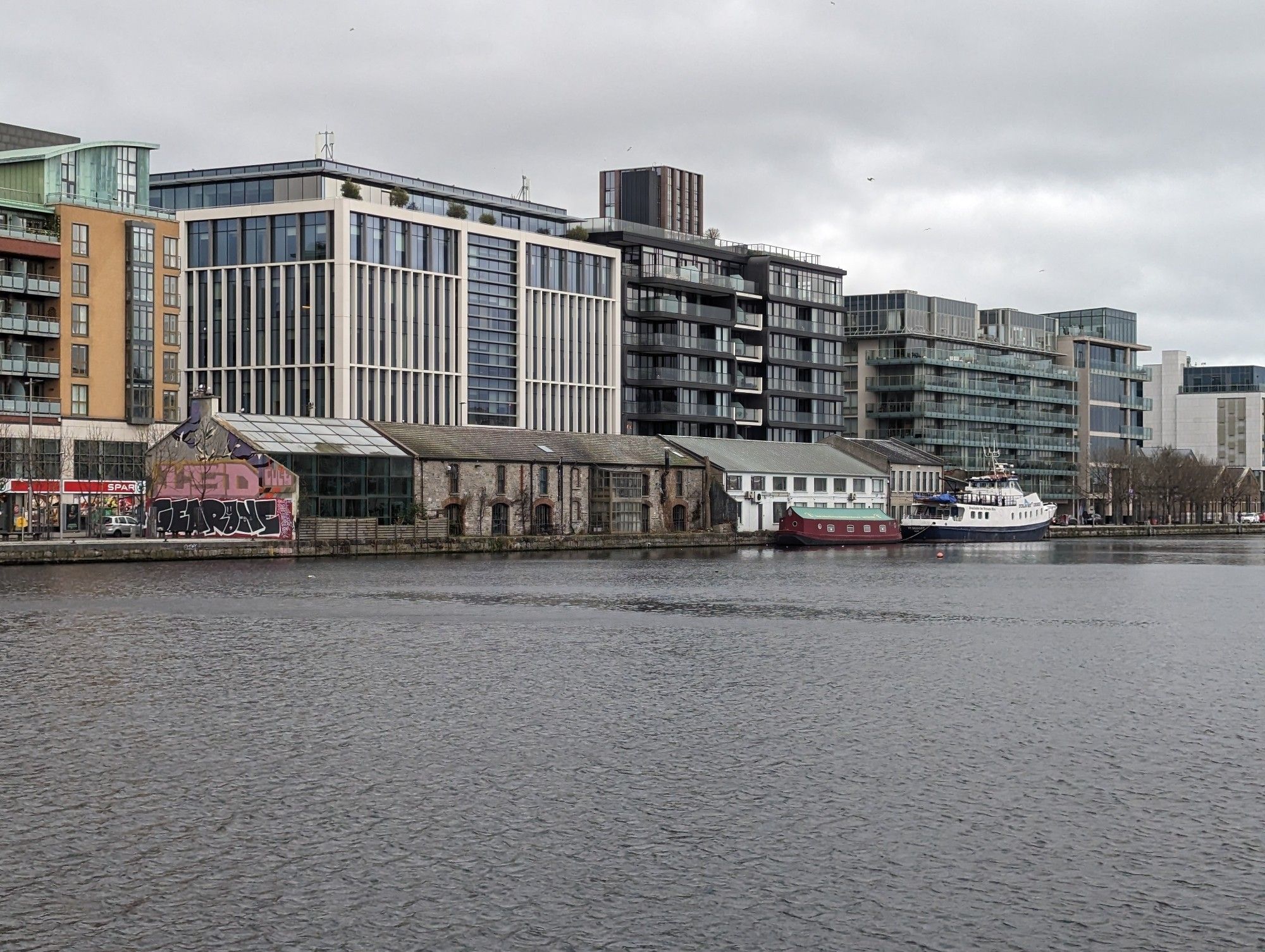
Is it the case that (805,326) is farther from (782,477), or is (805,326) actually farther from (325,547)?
(325,547)

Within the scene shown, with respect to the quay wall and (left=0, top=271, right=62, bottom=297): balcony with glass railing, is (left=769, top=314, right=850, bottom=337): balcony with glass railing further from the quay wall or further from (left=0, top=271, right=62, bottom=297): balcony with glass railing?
(left=0, top=271, right=62, bottom=297): balcony with glass railing

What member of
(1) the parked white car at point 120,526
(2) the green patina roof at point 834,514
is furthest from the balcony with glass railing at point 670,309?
(1) the parked white car at point 120,526

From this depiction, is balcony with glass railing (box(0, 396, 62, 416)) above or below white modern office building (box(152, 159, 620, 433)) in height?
below

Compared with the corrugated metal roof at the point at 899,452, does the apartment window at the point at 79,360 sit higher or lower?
higher

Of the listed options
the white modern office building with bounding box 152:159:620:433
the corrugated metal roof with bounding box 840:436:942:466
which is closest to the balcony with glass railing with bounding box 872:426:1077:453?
the corrugated metal roof with bounding box 840:436:942:466

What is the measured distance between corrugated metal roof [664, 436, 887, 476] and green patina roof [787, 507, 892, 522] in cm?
524

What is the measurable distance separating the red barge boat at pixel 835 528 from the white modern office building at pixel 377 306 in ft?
78.7

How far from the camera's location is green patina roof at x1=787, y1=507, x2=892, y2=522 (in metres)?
131

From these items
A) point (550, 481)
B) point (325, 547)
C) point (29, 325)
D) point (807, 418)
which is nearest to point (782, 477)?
point (807, 418)

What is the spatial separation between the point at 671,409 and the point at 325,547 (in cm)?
5898

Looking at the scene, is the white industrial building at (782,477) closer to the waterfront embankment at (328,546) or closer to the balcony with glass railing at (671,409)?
the balcony with glass railing at (671,409)

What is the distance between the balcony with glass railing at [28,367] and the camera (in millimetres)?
110438

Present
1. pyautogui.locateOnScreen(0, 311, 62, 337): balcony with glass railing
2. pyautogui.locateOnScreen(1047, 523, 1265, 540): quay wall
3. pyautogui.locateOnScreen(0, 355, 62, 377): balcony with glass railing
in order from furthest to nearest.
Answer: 1. pyautogui.locateOnScreen(1047, 523, 1265, 540): quay wall
2. pyautogui.locateOnScreen(0, 311, 62, 337): balcony with glass railing
3. pyautogui.locateOnScreen(0, 355, 62, 377): balcony with glass railing

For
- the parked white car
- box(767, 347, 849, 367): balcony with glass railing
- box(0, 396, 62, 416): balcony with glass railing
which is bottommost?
the parked white car
